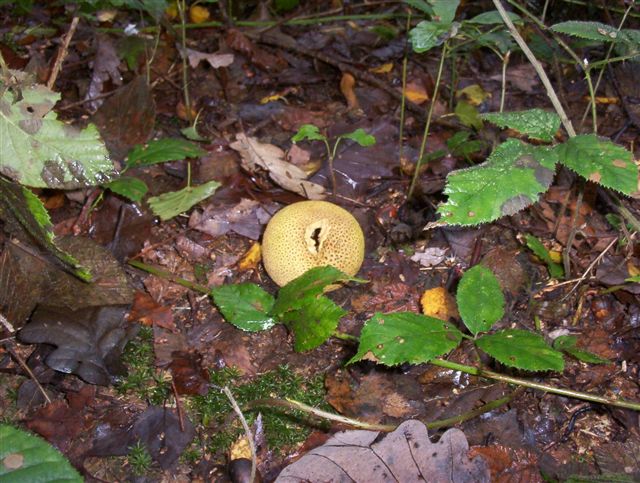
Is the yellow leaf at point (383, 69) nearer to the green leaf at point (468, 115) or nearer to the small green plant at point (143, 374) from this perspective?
the green leaf at point (468, 115)

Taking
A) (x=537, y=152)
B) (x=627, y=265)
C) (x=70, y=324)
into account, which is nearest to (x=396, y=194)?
(x=627, y=265)

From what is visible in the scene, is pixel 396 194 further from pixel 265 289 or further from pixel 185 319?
pixel 185 319

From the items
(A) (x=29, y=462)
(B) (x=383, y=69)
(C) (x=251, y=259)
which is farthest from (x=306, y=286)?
(B) (x=383, y=69)

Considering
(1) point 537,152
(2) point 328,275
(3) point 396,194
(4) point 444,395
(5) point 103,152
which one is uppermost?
(5) point 103,152

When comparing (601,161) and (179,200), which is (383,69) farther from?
(601,161)

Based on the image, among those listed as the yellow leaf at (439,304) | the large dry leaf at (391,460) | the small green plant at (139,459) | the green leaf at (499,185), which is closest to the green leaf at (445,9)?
the green leaf at (499,185)
